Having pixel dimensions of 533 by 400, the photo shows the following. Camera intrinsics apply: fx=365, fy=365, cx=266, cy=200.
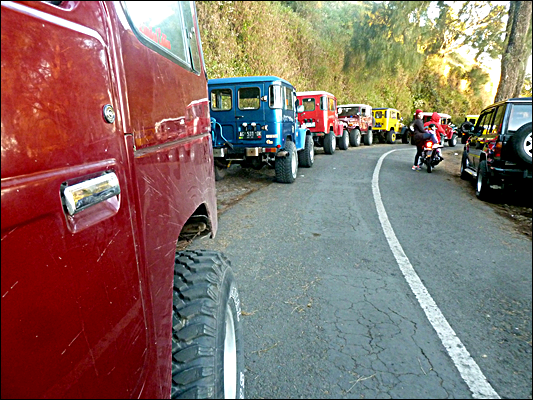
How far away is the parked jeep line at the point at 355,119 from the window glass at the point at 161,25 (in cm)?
1740

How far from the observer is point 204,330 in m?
1.50

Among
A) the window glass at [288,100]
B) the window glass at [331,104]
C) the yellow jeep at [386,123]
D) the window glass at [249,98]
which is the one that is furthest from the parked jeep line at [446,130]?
the window glass at [249,98]

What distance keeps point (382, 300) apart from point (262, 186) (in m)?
5.72

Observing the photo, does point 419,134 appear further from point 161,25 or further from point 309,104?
point 161,25

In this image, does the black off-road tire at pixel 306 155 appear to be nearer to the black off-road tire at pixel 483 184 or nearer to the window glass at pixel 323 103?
the window glass at pixel 323 103

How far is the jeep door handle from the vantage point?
874 millimetres

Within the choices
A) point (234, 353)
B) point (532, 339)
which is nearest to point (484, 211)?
point (532, 339)

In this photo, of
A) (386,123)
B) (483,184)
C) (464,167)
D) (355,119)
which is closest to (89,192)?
(483,184)

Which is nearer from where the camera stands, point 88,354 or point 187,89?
point 88,354

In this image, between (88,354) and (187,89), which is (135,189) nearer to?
(88,354)

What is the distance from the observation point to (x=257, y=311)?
121 inches

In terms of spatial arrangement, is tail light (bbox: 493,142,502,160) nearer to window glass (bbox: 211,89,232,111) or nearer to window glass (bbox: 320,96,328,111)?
window glass (bbox: 211,89,232,111)

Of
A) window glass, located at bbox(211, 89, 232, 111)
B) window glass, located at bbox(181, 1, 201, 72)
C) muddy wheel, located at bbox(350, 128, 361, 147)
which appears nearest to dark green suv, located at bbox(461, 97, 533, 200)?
window glass, located at bbox(181, 1, 201, 72)

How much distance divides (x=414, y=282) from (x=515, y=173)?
1342 mm
